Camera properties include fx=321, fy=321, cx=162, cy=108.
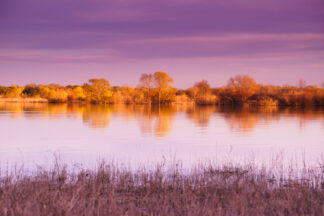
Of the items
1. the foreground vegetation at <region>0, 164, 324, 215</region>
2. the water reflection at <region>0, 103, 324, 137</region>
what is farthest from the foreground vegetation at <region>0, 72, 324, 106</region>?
the foreground vegetation at <region>0, 164, 324, 215</region>

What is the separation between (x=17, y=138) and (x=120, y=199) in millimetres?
13317

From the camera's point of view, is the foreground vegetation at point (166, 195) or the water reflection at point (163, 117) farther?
the water reflection at point (163, 117)

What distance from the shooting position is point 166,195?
20.8ft

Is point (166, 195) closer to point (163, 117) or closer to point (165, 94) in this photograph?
point (163, 117)

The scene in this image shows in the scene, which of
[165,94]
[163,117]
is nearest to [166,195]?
[163,117]

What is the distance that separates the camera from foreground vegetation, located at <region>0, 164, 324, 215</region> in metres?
5.35

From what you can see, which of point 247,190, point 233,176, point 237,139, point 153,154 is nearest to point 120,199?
point 247,190

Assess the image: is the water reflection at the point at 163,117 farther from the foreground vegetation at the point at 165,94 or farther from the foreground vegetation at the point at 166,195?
the foreground vegetation at the point at 165,94

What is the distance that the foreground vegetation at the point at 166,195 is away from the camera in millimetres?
5349

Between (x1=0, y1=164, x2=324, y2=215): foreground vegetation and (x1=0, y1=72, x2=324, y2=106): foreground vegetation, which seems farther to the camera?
(x1=0, y1=72, x2=324, y2=106): foreground vegetation

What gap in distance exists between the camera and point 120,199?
20.5 ft

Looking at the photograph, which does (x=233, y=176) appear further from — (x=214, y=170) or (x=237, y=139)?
(x=237, y=139)

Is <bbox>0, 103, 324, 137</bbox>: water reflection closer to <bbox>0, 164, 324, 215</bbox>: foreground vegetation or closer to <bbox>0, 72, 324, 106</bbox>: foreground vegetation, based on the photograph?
<bbox>0, 164, 324, 215</bbox>: foreground vegetation

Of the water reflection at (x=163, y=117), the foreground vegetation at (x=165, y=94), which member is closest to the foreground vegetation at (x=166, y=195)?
the water reflection at (x=163, y=117)
